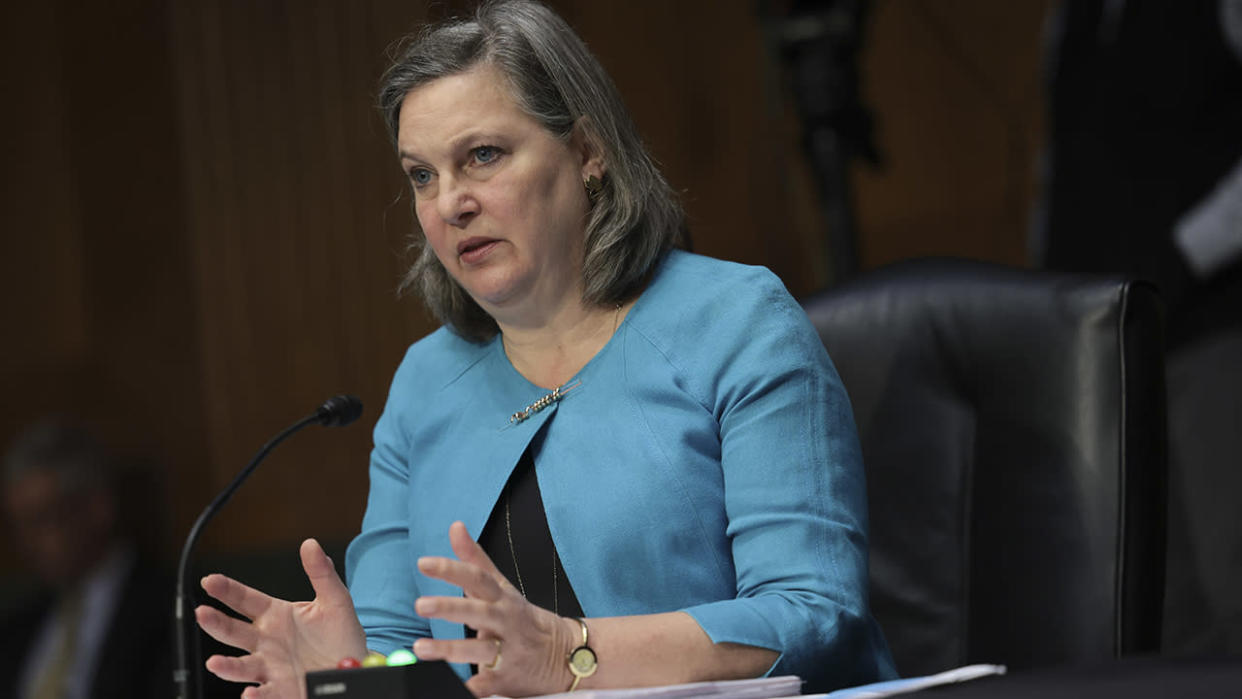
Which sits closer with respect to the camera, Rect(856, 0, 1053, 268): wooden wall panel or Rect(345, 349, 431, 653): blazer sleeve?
Rect(345, 349, 431, 653): blazer sleeve

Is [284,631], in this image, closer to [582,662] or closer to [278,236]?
[582,662]

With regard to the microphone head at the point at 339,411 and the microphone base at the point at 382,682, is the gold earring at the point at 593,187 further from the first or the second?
the microphone base at the point at 382,682

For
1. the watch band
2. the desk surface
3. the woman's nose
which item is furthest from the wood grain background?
the desk surface

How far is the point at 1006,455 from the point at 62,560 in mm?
2757

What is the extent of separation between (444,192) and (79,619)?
2.52 metres

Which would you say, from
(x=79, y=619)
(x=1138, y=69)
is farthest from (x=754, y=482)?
(x=79, y=619)

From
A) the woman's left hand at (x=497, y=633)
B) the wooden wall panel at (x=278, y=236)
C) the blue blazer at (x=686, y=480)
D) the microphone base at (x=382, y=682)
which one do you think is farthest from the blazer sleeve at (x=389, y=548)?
the wooden wall panel at (x=278, y=236)

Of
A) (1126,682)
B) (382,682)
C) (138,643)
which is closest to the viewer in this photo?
(1126,682)

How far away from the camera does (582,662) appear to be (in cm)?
111

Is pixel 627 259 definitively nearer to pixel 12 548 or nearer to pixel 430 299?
pixel 430 299

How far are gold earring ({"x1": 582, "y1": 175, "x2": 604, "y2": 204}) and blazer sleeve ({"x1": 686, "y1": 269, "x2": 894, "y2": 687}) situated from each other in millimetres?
210

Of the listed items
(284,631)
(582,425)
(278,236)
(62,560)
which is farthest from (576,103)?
(62,560)

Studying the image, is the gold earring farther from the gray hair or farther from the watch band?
the watch band

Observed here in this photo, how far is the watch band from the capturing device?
1102 millimetres
